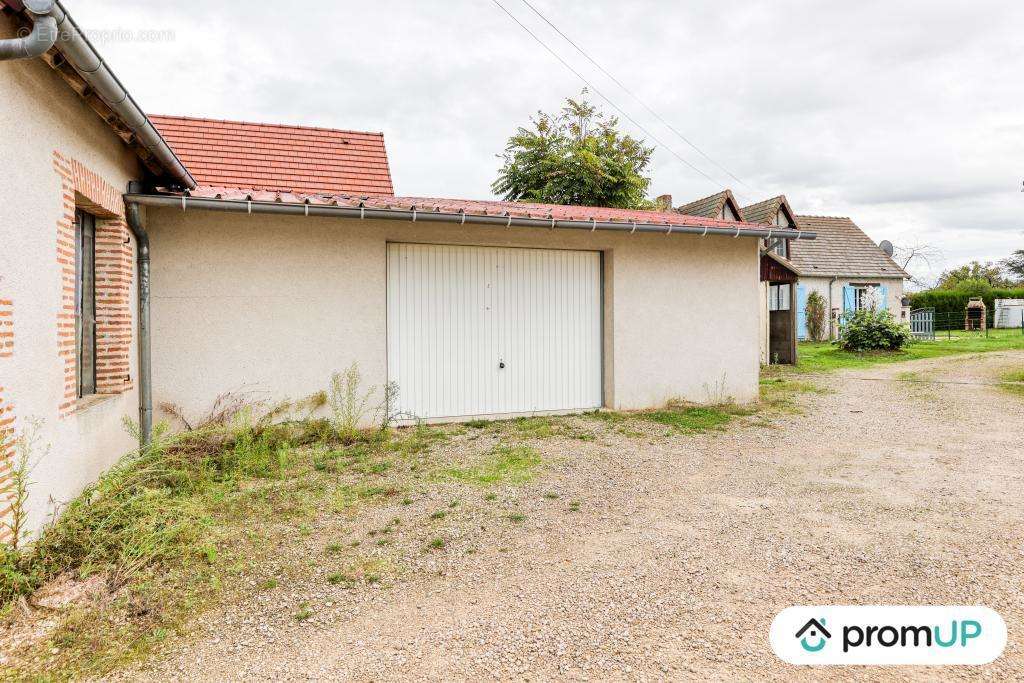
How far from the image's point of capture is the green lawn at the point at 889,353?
1453cm

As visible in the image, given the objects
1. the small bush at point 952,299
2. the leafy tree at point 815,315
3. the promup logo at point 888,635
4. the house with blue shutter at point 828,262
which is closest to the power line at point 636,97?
the house with blue shutter at point 828,262

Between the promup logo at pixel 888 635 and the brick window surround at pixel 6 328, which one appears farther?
the brick window surround at pixel 6 328

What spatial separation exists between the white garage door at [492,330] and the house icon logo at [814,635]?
5.56 meters

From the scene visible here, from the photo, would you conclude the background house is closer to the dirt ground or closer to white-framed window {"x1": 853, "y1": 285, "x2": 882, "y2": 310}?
the dirt ground

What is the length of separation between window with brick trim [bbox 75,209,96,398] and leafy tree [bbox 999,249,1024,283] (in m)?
53.9

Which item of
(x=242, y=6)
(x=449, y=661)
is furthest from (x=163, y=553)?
(x=242, y=6)

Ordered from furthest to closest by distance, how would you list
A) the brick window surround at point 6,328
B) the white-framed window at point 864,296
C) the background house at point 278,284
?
the white-framed window at point 864,296, the background house at point 278,284, the brick window surround at point 6,328

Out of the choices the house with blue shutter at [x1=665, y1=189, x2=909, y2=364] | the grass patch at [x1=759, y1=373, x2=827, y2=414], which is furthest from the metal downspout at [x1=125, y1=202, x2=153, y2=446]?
the house with blue shutter at [x1=665, y1=189, x2=909, y2=364]

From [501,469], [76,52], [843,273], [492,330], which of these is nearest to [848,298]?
[843,273]

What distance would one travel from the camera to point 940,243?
36.3 metres

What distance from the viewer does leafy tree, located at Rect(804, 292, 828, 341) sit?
22.8 meters

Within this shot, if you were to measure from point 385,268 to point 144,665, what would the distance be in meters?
5.42

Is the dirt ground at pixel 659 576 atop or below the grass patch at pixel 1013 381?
below

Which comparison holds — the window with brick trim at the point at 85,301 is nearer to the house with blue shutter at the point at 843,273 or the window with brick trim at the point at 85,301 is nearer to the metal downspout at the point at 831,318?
the house with blue shutter at the point at 843,273
